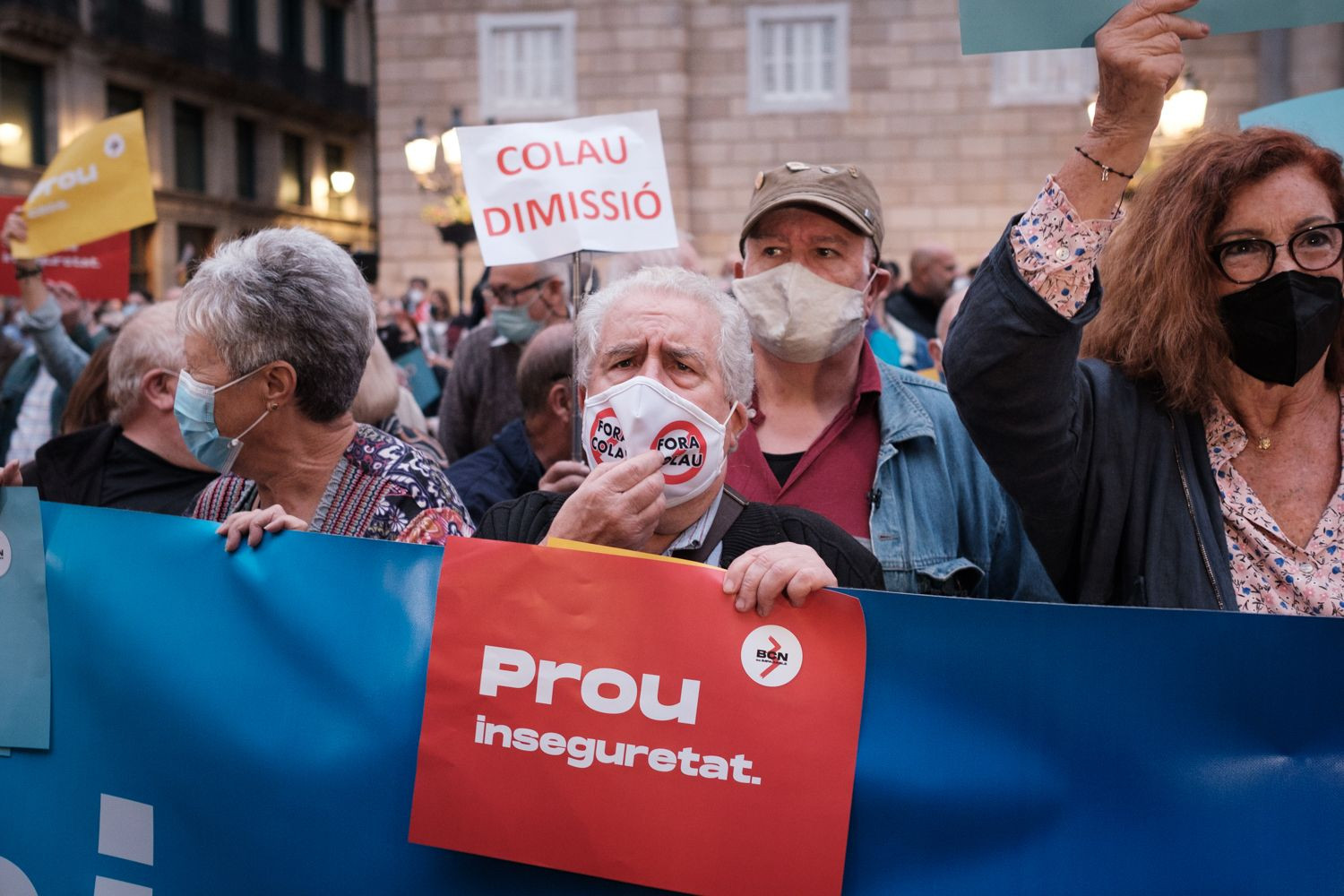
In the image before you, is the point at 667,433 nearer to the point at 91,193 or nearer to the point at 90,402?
the point at 90,402

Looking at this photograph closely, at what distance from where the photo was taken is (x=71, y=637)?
2.17 metres

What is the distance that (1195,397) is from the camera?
200 centimetres

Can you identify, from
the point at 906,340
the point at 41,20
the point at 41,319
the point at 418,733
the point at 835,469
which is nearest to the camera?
the point at 418,733

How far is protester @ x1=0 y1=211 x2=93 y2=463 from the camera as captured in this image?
533 cm

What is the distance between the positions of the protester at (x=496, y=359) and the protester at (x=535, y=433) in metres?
1.30

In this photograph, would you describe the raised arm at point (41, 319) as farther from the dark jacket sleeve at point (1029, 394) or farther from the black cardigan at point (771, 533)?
the dark jacket sleeve at point (1029, 394)

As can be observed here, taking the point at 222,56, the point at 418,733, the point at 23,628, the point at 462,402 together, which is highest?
the point at 222,56

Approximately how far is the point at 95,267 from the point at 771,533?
196 inches

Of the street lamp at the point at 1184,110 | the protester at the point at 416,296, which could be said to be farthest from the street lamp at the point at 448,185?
the street lamp at the point at 1184,110

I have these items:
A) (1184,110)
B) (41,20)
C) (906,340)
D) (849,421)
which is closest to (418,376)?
(906,340)

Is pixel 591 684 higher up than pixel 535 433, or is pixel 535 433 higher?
pixel 535 433

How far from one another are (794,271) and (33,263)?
13.2ft

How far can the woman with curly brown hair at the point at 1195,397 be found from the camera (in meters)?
1.85

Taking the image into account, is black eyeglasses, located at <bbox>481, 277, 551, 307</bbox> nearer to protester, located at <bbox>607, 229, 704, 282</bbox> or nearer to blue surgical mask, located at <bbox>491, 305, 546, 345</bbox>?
blue surgical mask, located at <bbox>491, 305, 546, 345</bbox>
